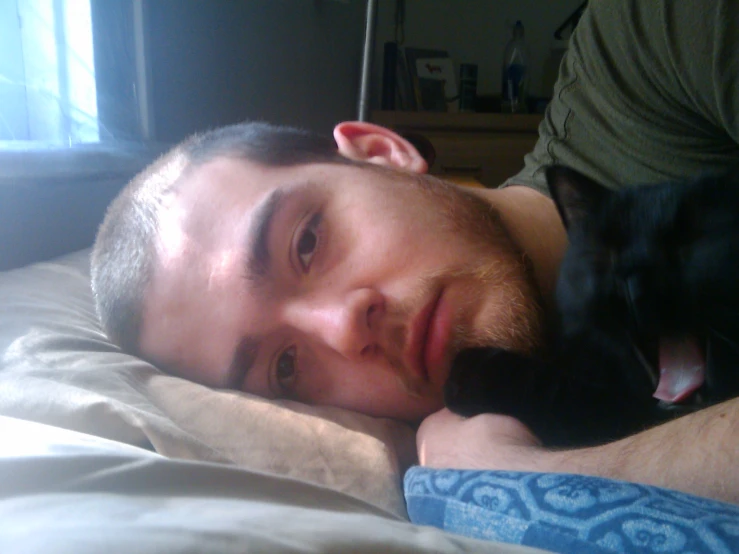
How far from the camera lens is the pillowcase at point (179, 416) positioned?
541 millimetres

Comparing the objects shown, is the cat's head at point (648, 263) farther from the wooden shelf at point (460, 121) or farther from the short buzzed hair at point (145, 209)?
the wooden shelf at point (460, 121)

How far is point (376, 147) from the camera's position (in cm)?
118

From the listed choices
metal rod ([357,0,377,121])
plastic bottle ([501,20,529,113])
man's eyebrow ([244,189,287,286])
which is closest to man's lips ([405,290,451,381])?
man's eyebrow ([244,189,287,286])

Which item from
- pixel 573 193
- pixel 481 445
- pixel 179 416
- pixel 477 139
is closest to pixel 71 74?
pixel 179 416

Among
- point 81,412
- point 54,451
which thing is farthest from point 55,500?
point 81,412

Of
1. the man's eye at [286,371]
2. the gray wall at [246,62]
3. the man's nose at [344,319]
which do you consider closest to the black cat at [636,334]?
the man's nose at [344,319]

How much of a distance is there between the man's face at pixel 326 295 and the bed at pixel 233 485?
0.06 metres

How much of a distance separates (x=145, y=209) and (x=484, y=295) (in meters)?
0.55

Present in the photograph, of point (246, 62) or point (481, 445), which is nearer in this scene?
point (481, 445)

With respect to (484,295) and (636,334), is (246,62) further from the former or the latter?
(636,334)

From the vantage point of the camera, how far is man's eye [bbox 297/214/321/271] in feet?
2.66

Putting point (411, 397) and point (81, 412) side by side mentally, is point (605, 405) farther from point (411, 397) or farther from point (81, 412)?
point (81, 412)

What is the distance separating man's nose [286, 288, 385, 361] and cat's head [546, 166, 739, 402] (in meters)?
0.27

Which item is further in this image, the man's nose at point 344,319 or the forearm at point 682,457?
the man's nose at point 344,319
